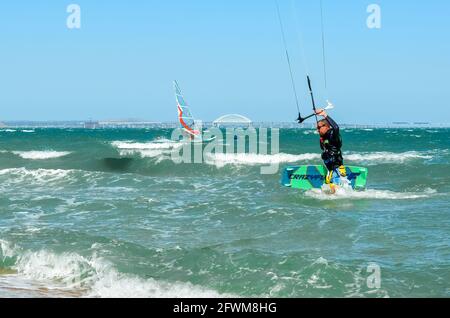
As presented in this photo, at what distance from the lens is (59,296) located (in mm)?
7574

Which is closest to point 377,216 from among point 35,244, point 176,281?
point 176,281

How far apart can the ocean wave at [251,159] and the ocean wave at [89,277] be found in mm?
17852

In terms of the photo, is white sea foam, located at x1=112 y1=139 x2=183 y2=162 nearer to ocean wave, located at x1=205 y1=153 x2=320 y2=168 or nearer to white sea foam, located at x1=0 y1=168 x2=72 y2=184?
ocean wave, located at x1=205 y1=153 x2=320 y2=168

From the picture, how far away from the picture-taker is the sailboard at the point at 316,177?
16.7m

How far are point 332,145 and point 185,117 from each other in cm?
3467

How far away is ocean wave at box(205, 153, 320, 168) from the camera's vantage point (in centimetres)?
2886

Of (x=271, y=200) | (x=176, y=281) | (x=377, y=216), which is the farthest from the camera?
(x=271, y=200)

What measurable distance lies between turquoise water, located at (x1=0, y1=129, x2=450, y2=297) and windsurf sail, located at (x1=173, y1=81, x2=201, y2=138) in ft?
91.4

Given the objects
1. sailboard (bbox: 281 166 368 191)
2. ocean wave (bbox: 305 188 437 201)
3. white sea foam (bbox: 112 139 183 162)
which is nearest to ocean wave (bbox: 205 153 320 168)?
white sea foam (bbox: 112 139 183 162)

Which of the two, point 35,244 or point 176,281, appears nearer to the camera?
point 176,281

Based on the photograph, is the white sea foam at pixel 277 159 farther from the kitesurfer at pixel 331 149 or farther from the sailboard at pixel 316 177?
the kitesurfer at pixel 331 149

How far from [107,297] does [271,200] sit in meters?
8.36

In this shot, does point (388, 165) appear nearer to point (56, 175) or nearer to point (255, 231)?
point (56, 175)
